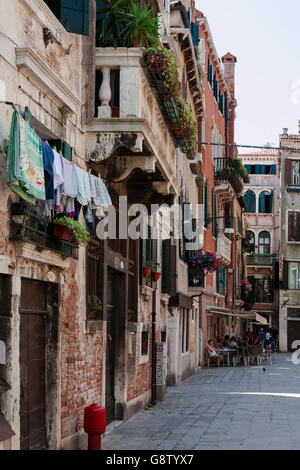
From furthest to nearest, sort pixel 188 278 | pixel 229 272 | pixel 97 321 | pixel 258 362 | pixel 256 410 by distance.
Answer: pixel 229 272, pixel 258 362, pixel 188 278, pixel 256 410, pixel 97 321

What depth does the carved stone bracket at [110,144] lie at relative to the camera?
11242 mm

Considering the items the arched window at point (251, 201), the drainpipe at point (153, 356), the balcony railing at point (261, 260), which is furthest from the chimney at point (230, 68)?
the drainpipe at point (153, 356)

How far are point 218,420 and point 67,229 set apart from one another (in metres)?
6.25

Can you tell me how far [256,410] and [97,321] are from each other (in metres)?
5.39

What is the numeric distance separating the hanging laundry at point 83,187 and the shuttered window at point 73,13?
6.06 feet

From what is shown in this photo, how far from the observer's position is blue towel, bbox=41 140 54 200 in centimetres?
812

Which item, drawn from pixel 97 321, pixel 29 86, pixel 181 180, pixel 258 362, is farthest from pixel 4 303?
pixel 258 362

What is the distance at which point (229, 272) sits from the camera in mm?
45156

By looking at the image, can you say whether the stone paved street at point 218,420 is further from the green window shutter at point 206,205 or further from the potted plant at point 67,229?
the green window shutter at point 206,205

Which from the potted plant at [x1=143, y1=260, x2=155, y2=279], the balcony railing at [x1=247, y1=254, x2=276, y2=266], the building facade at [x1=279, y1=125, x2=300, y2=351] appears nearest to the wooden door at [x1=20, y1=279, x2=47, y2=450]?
the potted plant at [x1=143, y1=260, x2=155, y2=279]

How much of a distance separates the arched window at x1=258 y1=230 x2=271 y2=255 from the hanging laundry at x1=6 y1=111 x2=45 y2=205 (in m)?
55.7

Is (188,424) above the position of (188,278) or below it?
below

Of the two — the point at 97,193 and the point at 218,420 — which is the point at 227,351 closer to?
the point at 218,420

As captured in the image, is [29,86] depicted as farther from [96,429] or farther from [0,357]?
[96,429]
